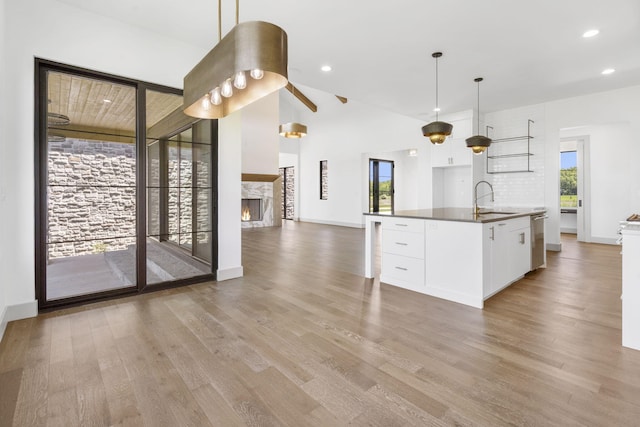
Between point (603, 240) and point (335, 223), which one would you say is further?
point (335, 223)

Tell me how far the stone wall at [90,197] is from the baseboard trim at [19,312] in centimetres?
45

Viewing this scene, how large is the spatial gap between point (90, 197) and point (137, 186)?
0.44 metres

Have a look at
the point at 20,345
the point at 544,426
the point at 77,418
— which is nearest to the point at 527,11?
the point at 544,426

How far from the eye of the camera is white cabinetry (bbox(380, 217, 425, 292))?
11.6 feet

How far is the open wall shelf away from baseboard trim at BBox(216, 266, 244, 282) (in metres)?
6.03

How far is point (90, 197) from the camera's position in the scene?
3.29 meters

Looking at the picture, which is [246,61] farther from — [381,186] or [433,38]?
[381,186]

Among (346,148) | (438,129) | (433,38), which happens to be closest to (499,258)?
(438,129)

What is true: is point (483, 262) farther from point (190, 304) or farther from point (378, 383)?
point (190, 304)

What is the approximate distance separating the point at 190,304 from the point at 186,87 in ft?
6.76

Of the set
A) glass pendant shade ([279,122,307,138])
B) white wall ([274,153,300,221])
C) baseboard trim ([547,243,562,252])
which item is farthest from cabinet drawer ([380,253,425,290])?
white wall ([274,153,300,221])

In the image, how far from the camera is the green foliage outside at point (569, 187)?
8.11m

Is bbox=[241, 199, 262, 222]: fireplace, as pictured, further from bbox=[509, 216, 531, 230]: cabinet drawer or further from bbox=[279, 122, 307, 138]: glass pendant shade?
bbox=[509, 216, 531, 230]: cabinet drawer

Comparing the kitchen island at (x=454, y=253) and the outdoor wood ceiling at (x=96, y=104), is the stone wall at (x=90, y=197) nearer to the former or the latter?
the outdoor wood ceiling at (x=96, y=104)
